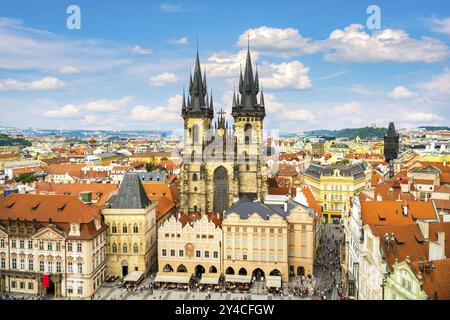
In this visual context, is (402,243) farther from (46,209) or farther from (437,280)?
(46,209)

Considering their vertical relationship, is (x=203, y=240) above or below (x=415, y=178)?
below

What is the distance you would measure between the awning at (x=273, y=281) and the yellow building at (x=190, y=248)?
22.1 ft

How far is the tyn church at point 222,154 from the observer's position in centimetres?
7862

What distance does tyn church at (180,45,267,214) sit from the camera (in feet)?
258

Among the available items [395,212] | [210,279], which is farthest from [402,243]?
[210,279]

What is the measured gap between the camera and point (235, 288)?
55.5m

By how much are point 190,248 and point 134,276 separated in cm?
788

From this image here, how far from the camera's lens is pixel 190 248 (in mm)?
59469

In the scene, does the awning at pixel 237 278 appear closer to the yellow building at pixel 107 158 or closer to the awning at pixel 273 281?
the awning at pixel 273 281

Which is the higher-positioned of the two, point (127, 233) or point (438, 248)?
point (438, 248)

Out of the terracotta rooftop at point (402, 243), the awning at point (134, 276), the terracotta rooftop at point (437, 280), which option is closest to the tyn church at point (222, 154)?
the awning at point (134, 276)
